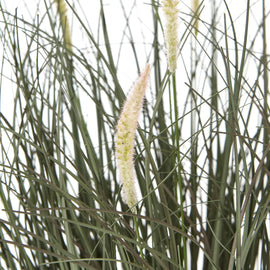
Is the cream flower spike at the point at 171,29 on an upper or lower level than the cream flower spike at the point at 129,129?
upper

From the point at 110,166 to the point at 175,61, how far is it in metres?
0.36

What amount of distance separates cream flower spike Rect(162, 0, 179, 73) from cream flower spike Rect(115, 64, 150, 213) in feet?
0.21

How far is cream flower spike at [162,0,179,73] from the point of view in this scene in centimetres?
49

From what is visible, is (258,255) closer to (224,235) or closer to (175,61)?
(224,235)

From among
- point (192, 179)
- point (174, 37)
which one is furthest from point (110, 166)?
point (174, 37)

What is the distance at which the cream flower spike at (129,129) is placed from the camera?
437 millimetres

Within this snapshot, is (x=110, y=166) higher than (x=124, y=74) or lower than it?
lower

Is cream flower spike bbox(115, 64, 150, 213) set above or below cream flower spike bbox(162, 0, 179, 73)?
below

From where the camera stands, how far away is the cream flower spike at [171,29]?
490 mm

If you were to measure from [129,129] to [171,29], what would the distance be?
0.36 feet

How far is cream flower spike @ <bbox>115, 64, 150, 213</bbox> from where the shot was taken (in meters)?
0.44

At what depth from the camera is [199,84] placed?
0.95m

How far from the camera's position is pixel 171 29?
0.49 metres

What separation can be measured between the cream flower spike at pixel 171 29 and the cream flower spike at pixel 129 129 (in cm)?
6
